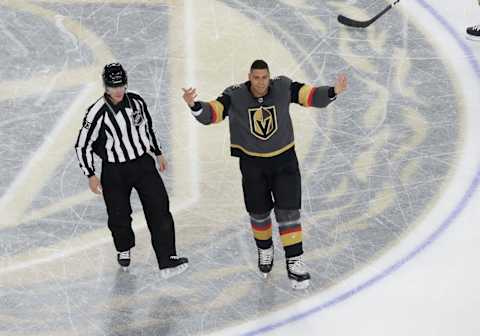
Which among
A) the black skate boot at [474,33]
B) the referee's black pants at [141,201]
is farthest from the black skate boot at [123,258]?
the black skate boot at [474,33]

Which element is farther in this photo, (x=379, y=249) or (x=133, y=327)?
(x=379, y=249)

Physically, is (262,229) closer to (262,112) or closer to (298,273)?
(298,273)

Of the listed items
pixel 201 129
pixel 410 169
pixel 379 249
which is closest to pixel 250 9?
pixel 201 129

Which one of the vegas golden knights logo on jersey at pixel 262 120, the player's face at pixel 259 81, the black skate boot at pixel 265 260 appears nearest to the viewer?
the player's face at pixel 259 81

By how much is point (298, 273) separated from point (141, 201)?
0.95 meters

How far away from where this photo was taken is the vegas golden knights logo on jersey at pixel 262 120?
5.89 meters

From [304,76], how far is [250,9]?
44.3 inches

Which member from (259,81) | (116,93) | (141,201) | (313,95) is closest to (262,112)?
(259,81)

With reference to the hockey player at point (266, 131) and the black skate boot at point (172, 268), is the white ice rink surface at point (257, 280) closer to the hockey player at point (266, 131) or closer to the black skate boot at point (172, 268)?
the black skate boot at point (172, 268)

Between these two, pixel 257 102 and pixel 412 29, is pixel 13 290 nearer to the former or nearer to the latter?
pixel 257 102

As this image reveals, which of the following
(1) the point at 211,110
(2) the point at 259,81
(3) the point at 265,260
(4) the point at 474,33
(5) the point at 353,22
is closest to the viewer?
(2) the point at 259,81

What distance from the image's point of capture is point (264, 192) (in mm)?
6082

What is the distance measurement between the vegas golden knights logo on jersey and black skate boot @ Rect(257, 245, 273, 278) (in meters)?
0.75

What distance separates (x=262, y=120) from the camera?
590cm
